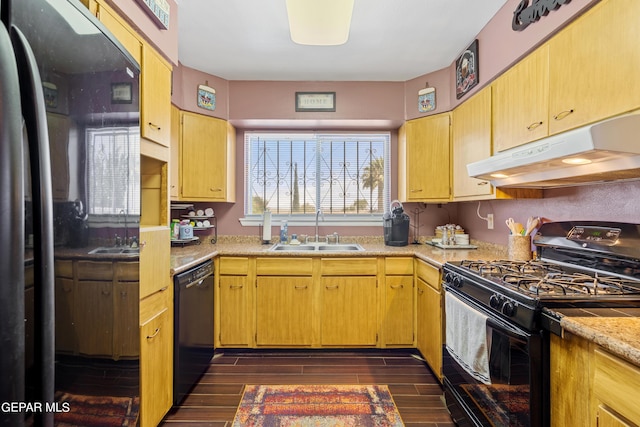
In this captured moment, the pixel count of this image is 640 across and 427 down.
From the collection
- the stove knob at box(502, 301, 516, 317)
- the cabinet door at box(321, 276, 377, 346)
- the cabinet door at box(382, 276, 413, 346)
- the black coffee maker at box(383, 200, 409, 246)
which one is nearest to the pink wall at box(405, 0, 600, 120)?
the black coffee maker at box(383, 200, 409, 246)

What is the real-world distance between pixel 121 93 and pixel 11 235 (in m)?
0.55

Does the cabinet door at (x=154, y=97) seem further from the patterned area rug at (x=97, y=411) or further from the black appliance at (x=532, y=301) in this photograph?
the black appliance at (x=532, y=301)

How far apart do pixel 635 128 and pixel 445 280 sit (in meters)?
1.10

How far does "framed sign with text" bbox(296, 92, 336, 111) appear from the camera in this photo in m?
2.88

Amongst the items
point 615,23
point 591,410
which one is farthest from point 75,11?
point 615,23

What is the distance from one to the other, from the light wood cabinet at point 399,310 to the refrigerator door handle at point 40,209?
2283 millimetres

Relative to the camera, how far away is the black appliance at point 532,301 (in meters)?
1.09

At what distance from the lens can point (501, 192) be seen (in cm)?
202

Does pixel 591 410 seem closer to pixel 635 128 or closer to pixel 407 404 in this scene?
pixel 635 128

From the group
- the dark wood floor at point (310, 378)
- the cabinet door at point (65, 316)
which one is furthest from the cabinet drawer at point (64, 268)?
the dark wood floor at point (310, 378)

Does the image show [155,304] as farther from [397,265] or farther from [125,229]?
[397,265]

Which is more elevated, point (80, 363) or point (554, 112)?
point (554, 112)

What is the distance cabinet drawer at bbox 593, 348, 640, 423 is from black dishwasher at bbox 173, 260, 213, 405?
6.11ft

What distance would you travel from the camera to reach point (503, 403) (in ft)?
4.10
